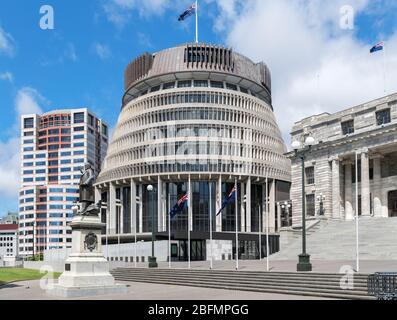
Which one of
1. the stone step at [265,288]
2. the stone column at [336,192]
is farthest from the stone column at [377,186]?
the stone step at [265,288]

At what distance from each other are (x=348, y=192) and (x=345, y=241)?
58.6 ft

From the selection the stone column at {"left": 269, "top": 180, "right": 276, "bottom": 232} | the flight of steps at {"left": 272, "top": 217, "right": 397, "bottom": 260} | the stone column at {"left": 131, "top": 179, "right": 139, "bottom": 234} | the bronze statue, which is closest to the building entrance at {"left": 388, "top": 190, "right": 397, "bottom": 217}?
the flight of steps at {"left": 272, "top": 217, "right": 397, "bottom": 260}

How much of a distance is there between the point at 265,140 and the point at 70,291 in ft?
298

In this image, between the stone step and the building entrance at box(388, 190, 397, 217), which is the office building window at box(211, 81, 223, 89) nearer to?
the building entrance at box(388, 190, 397, 217)

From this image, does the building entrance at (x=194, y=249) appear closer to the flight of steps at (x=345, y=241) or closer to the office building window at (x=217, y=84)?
the flight of steps at (x=345, y=241)

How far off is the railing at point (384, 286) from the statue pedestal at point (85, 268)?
1507 cm

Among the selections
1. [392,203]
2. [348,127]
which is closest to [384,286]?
[392,203]

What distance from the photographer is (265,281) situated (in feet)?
105

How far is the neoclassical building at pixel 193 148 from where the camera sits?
10712 centimetres

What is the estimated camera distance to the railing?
71.5 ft

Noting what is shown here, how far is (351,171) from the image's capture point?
69.2 meters

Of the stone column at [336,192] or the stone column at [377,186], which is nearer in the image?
the stone column at [377,186]

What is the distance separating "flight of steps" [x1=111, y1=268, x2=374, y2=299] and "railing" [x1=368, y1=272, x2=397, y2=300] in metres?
1.04
